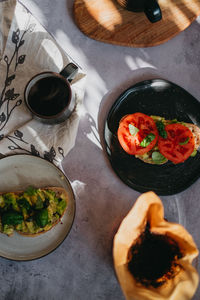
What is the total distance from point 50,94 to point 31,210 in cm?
43

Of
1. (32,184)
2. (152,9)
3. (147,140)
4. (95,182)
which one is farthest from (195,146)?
(32,184)

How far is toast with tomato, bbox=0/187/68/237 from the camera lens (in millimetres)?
1027

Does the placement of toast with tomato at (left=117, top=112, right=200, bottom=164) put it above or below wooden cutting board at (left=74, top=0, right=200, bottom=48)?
below

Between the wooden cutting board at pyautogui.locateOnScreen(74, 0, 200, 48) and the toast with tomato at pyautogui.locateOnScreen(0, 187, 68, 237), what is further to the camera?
the wooden cutting board at pyautogui.locateOnScreen(74, 0, 200, 48)

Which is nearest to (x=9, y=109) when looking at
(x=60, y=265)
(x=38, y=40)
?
(x=38, y=40)

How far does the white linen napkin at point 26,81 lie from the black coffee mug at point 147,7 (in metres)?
0.31

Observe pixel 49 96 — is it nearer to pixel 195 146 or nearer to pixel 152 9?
pixel 152 9

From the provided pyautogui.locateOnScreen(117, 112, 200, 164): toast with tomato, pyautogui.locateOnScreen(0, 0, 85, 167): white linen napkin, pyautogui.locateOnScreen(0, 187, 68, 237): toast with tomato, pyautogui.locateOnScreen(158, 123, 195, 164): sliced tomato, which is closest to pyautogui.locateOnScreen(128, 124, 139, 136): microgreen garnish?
pyautogui.locateOnScreen(117, 112, 200, 164): toast with tomato

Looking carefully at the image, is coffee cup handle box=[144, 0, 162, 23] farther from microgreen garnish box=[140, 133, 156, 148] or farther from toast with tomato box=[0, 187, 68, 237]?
toast with tomato box=[0, 187, 68, 237]

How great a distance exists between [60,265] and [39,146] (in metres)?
0.47

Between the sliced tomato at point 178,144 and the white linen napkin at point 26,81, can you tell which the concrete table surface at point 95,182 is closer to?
the white linen napkin at point 26,81

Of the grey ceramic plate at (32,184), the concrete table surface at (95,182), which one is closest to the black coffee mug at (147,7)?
the concrete table surface at (95,182)

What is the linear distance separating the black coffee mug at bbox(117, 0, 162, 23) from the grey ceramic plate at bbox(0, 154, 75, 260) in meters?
0.66

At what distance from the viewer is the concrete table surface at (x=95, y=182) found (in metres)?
1.13
